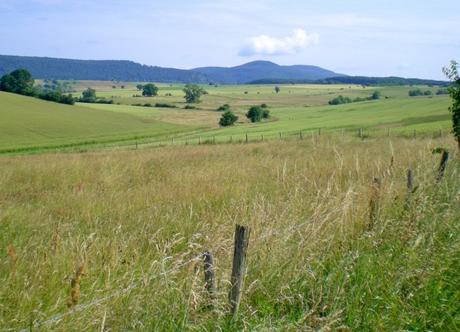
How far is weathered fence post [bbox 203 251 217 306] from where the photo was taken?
3.52 metres

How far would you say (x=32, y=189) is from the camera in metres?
11.0

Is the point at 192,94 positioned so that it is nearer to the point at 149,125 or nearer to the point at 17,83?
the point at 17,83

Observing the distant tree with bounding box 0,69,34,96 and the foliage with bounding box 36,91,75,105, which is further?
the distant tree with bounding box 0,69,34,96

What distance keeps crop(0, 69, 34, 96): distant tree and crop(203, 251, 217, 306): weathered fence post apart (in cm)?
10655

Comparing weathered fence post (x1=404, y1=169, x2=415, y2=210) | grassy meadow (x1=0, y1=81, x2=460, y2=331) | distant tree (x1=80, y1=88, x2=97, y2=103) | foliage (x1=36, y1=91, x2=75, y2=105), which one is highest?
weathered fence post (x1=404, y1=169, x2=415, y2=210)

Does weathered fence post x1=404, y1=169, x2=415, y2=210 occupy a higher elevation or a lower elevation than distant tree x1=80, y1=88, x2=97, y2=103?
higher

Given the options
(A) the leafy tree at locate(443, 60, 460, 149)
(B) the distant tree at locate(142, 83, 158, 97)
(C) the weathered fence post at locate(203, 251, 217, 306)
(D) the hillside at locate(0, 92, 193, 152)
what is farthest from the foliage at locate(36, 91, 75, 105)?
(C) the weathered fence post at locate(203, 251, 217, 306)

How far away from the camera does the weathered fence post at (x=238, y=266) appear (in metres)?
3.40

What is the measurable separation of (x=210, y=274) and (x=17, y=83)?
110 m

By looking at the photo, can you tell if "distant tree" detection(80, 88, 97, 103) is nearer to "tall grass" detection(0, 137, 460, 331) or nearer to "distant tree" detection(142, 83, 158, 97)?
"distant tree" detection(142, 83, 158, 97)

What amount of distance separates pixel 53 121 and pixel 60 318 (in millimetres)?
68476

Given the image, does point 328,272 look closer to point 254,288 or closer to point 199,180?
point 254,288

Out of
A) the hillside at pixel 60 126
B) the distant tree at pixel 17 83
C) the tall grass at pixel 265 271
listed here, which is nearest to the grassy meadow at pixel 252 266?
the tall grass at pixel 265 271

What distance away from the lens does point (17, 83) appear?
105 meters
